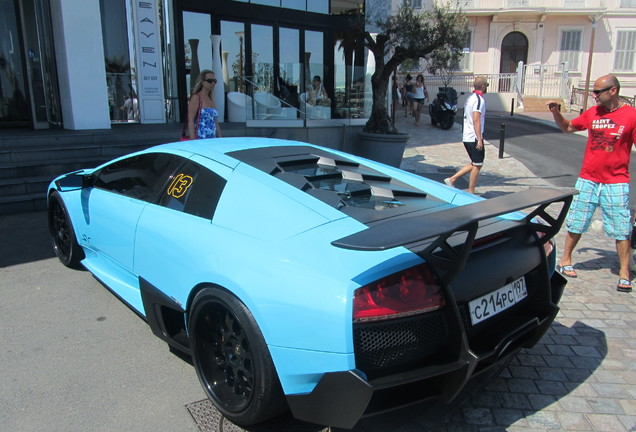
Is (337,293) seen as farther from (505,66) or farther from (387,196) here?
(505,66)

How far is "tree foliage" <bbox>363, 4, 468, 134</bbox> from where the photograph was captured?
9344 millimetres

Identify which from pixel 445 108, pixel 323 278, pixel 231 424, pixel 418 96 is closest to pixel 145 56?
pixel 231 424

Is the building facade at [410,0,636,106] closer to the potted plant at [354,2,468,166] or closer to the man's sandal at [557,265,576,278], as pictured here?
the potted plant at [354,2,468,166]

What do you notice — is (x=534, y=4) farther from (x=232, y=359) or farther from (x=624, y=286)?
(x=232, y=359)

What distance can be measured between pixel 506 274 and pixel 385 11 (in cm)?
1058

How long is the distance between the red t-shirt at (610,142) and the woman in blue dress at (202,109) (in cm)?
412

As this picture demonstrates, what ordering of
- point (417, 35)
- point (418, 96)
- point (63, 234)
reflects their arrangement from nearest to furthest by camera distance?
point (63, 234) → point (417, 35) → point (418, 96)

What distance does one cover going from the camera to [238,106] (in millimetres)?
11656

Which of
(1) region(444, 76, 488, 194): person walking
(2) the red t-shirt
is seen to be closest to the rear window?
(2) the red t-shirt

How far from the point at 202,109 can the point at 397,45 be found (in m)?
5.40

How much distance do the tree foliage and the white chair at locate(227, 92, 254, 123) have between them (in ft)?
9.96

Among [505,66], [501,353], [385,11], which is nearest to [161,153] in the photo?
[501,353]

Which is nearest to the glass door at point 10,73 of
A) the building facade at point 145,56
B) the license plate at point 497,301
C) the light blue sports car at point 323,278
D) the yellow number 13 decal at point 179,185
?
the building facade at point 145,56

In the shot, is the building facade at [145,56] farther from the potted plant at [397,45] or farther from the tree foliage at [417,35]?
the tree foliage at [417,35]
